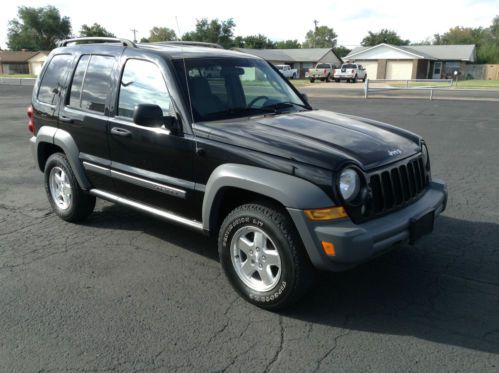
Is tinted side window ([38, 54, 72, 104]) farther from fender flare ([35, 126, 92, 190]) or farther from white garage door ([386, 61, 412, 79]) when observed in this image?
white garage door ([386, 61, 412, 79])

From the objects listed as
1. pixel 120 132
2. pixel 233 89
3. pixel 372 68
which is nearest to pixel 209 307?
pixel 120 132

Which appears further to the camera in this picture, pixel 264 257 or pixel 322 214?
pixel 264 257

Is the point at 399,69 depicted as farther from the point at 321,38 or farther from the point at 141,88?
the point at 321,38

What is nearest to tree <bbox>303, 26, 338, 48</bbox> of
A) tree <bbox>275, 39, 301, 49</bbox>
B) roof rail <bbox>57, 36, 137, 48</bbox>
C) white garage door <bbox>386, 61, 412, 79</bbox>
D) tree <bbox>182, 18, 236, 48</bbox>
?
tree <bbox>275, 39, 301, 49</bbox>

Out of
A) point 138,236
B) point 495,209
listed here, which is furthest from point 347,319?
point 495,209

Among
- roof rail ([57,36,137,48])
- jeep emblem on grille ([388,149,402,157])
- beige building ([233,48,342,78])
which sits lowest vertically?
jeep emblem on grille ([388,149,402,157])

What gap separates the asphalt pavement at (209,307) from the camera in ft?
9.80

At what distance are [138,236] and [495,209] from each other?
421cm

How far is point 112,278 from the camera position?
13.3 ft

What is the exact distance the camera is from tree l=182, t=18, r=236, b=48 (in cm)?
7588

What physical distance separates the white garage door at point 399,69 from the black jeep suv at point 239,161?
57.9 m

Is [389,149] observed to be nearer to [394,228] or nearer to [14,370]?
[394,228]

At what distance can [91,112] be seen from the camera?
467 centimetres

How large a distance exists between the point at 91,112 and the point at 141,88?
74 cm
